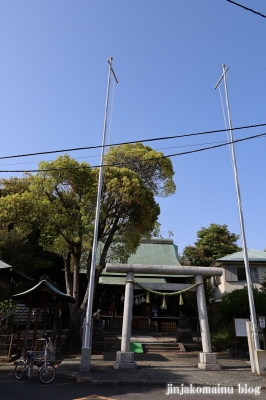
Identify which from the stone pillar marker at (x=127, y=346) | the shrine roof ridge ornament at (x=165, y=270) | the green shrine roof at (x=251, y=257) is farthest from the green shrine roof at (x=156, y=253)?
the stone pillar marker at (x=127, y=346)

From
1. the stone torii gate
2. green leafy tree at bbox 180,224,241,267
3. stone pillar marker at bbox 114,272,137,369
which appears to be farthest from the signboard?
green leafy tree at bbox 180,224,241,267

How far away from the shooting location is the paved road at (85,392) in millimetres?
7469

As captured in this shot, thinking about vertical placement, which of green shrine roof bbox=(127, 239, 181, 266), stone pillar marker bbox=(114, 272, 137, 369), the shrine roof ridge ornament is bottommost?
stone pillar marker bbox=(114, 272, 137, 369)

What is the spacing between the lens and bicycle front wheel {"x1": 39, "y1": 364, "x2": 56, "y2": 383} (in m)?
8.98

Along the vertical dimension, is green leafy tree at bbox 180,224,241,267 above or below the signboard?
above

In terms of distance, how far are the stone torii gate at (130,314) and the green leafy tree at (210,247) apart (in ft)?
67.4

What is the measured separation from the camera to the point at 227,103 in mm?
14031

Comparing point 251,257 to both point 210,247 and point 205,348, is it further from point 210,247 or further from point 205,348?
point 210,247

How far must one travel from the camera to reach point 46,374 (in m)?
9.01

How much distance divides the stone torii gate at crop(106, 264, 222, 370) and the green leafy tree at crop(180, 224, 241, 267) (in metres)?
20.5

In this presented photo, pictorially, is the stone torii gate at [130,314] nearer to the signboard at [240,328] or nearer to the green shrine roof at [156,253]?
the signboard at [240,328]

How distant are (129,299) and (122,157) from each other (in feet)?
32.0

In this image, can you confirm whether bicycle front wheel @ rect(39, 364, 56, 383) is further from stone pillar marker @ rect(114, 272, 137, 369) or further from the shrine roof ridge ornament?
the shrine roof ridge ornament

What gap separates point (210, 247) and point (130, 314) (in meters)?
26.1
